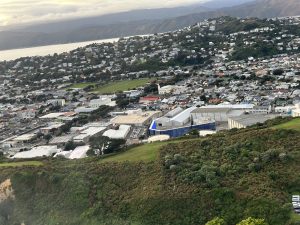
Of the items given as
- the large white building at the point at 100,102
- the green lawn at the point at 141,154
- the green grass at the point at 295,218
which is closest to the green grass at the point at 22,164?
the green lawn at the point at 141,154

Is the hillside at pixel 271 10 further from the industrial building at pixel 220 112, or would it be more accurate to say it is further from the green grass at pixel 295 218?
the green grass at pixel 295 218

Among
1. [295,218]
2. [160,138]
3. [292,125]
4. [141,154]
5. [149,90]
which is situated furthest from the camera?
[149,90]

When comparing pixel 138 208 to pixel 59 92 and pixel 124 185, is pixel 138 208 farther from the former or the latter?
pixel 59 92

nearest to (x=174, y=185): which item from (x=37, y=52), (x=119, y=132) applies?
(x=119, y=132)

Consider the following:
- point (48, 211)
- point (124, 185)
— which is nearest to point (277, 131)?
point (124, 185)

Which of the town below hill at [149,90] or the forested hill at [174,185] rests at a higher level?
the forested hill at [174,185]

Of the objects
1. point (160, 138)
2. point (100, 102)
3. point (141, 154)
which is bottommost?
point (100, 102)

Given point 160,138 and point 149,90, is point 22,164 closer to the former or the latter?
point 160,138

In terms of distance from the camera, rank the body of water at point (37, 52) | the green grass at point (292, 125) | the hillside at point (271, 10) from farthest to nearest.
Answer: the hillside at point (271, 10)
the body of water at point (37, 52)
the green grass at point (292, 125)
